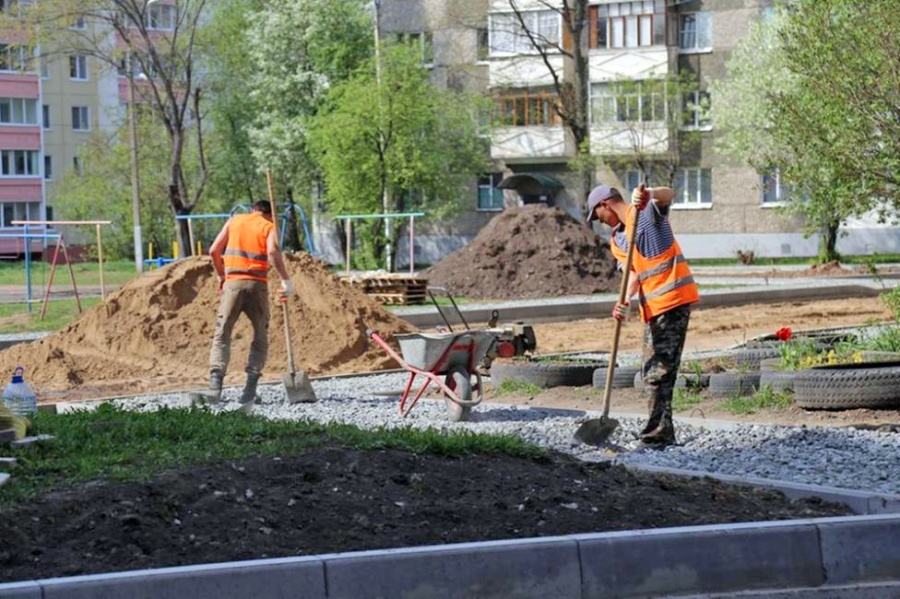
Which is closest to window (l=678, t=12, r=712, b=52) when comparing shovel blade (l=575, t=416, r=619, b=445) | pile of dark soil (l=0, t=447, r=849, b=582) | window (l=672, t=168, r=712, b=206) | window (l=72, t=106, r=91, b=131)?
window (l=672, t=168, r=712, b=206)

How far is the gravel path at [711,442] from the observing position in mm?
9531

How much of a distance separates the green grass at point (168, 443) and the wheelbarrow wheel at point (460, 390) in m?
3.72

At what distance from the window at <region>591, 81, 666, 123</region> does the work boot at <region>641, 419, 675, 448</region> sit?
4928 cm

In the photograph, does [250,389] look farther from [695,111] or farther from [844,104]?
[695,111]

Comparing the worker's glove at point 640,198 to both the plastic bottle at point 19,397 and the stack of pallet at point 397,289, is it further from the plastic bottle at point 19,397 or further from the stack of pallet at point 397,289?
the stack of pallet at point 397,289

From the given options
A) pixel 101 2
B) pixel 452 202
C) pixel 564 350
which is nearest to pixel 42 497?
pixel 564 350

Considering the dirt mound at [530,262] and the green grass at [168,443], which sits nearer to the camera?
the green grass at [168,443]

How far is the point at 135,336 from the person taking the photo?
19.8 m

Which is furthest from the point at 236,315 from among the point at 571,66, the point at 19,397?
the point at 571,66

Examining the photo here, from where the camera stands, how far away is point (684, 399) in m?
13.4

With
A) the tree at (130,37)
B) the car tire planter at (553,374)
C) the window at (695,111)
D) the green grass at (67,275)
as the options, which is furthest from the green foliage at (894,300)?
the window at (695,111)

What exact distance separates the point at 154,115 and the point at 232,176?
5602mm

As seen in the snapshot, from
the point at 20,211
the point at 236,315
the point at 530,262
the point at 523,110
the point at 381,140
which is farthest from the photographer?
the point at 20,211

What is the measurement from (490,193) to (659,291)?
185 ft
